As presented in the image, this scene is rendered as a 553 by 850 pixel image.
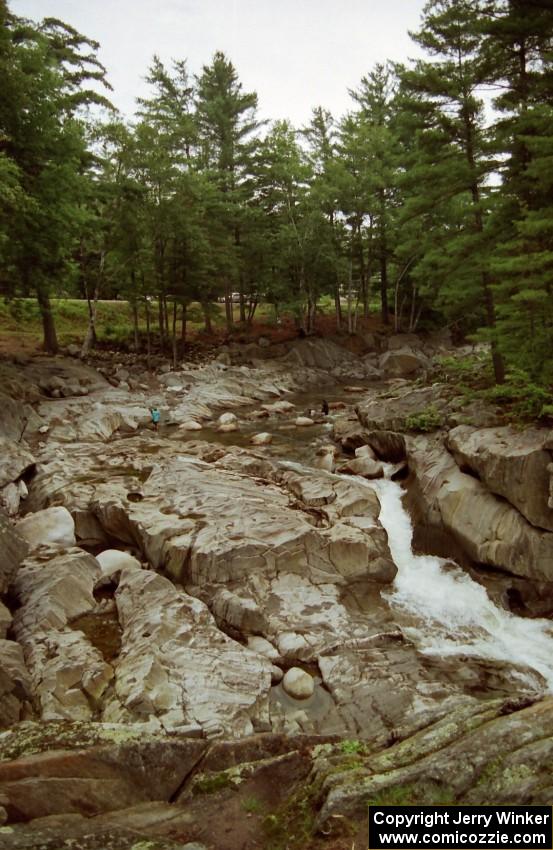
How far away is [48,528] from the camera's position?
10977 mm

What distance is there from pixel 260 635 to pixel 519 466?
704cm

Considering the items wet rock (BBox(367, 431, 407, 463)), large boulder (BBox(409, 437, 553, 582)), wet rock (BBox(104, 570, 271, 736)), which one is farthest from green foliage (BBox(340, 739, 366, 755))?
wet rock (BBox(367, 431, 407, 463))

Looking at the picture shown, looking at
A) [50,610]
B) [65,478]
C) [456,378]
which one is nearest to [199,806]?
[50,610]

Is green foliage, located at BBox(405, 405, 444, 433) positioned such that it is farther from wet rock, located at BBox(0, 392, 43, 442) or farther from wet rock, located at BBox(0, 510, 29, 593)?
wet rock, located at BBox(0, 392, 43, 442)

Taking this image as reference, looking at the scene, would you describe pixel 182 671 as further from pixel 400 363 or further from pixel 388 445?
pixel 400 363

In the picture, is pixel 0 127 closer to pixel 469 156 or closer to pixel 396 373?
pixel 469 156

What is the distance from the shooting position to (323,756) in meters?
4.93

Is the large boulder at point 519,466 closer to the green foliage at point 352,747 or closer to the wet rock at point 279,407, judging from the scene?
the green foliage at point 352,747

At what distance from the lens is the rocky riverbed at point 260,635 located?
418 cm

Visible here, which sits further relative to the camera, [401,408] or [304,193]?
[304,193]

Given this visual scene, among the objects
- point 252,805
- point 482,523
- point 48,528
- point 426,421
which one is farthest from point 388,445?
point 252,805

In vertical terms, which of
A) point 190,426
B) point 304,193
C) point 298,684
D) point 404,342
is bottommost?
point 298,684

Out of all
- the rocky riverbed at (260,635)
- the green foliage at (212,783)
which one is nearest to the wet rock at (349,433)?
the rocky riverbed at (260,635)

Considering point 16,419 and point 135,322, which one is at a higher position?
point 135,322
